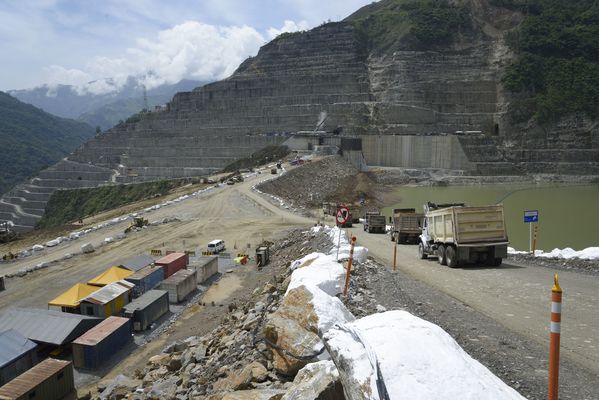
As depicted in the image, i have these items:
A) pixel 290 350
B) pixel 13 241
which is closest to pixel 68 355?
pixel 290 350

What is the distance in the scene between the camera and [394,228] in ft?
78.0

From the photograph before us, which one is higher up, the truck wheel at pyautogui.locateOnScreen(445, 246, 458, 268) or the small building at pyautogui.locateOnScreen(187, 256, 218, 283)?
the truck wheel at pyautogui.locateOnScreen(445, 246, 458, 268)

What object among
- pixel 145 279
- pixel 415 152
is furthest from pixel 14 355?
pixel 415 152

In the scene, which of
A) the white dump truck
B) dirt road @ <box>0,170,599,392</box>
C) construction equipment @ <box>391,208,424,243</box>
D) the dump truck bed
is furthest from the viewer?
construction equipment @ <box>391,208,424,243</box>

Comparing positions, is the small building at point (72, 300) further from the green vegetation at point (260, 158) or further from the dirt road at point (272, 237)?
the green vegetation at point (260, 158)

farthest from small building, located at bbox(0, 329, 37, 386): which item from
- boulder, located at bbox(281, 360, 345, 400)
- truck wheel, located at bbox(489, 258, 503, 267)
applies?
truck wheel, located at bbox(489, 258, 503, 267)

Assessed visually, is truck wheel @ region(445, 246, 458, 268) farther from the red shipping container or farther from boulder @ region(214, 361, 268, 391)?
the red shipping container

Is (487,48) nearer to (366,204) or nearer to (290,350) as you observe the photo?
(366,204)

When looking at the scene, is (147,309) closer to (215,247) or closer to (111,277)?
(111,277)

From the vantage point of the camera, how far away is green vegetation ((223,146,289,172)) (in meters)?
64.9

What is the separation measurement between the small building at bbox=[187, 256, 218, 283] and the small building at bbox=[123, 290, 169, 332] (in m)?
3.23

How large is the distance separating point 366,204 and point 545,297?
3565 cm

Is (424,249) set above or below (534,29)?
below

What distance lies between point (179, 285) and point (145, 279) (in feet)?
6.23
